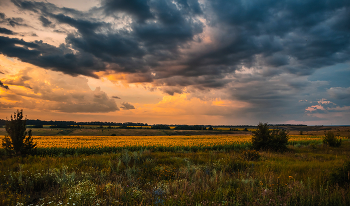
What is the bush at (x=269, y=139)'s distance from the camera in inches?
844

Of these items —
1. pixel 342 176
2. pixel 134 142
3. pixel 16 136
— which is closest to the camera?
pixel 342 176

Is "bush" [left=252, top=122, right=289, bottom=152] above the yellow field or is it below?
above

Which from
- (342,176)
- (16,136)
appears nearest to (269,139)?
(342,176)

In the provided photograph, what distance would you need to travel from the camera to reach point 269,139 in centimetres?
2172

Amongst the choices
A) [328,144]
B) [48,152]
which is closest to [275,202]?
[48,152]

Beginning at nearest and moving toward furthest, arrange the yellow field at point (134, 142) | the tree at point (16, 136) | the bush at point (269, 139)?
the tree at point (16, 136)
the bush at point (269, 139)
the yellow field at point (134, 142)

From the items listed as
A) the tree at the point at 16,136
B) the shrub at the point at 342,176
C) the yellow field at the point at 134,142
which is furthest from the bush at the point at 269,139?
the tree at the point at 16,136

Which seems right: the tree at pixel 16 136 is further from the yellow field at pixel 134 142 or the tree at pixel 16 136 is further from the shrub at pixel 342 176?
the shrub at pixel 342 176

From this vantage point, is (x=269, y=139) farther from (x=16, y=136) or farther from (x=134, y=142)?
(x=16, y=136)

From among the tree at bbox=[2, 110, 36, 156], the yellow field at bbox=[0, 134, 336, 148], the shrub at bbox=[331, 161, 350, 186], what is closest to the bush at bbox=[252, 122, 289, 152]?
the yellow field at bbox=[0, 134, 336, 148]

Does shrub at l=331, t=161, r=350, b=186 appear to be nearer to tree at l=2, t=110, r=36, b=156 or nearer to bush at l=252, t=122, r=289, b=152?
bush at l=252, t=122, r=289, b=152

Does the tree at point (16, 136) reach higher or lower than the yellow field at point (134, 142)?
higher

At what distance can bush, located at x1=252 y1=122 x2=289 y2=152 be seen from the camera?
21.4m

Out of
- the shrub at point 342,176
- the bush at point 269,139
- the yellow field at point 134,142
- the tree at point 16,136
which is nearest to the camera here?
the shrub at point 342,176
